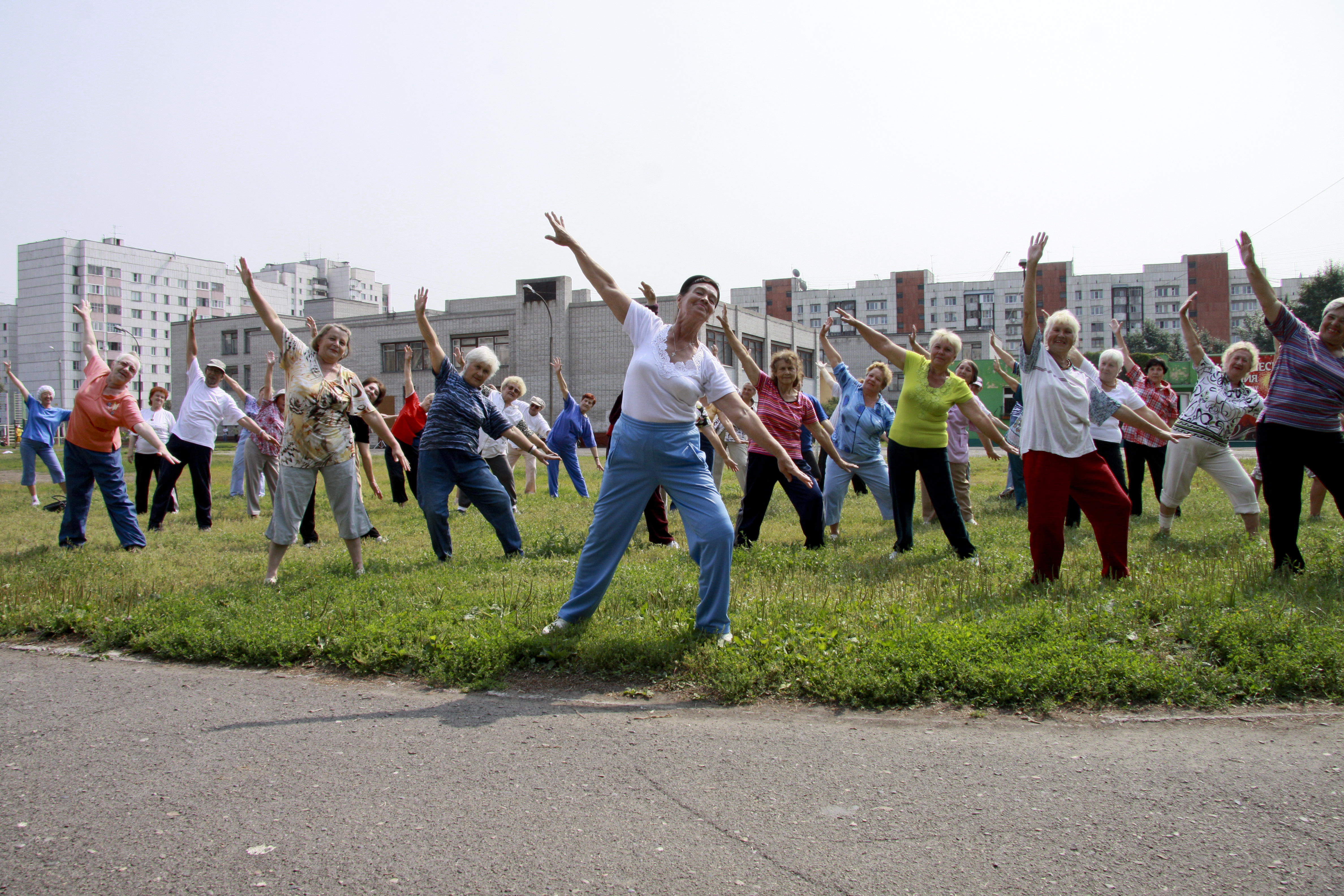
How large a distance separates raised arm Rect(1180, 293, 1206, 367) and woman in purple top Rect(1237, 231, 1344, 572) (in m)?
1.12

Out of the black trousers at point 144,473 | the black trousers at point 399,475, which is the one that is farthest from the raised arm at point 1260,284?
the black trousers at point 144,473

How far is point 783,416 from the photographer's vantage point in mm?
8359

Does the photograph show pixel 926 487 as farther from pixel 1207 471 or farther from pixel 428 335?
pixel 428 335

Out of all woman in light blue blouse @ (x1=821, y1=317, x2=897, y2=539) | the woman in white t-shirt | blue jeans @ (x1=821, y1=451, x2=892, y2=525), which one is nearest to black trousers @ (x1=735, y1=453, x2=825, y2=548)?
blue jeans @ (x1=821, y1=451, x2=892, y2=525)

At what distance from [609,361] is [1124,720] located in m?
50.2

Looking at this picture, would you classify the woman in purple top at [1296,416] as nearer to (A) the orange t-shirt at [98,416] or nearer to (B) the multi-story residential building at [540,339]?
(A) the orange t-shirt at [98,416]

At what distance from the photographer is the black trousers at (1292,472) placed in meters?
6.11

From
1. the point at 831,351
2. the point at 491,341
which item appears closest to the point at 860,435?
the point at 831,351

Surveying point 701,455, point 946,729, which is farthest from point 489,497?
point 946,729

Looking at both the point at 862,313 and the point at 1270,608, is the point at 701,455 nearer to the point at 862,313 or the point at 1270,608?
the point at 1270,608

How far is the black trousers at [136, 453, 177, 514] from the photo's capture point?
38.0 ft

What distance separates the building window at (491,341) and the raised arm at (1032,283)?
5142 centimetres

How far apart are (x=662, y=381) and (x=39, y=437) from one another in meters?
14.0

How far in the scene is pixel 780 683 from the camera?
4.39m
